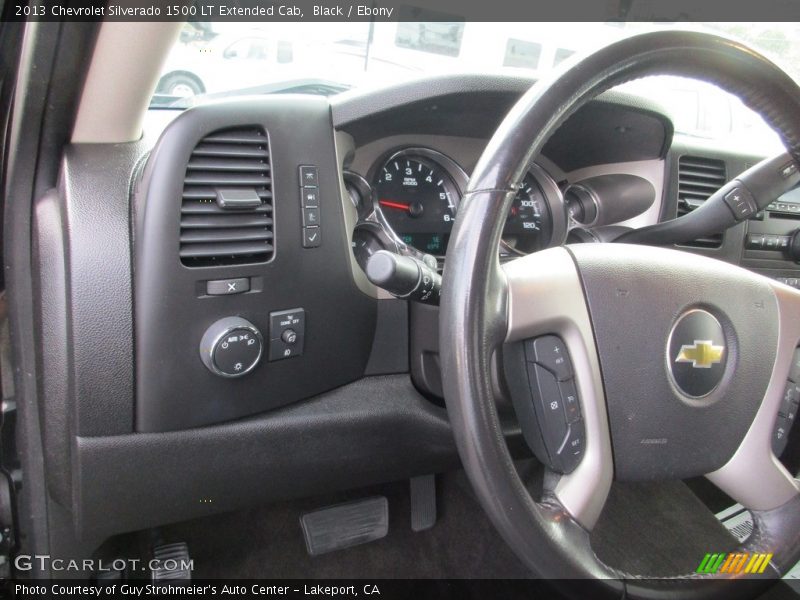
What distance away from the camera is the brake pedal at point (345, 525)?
5.30ft

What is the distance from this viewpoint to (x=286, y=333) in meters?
1.15

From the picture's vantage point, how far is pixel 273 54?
51.9 inches

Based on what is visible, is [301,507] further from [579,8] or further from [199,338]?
[579,8]

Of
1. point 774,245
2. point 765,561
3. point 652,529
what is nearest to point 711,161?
point 774,245

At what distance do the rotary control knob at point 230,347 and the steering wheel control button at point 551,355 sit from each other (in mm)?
476

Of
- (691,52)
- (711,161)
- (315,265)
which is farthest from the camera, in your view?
(711,161)

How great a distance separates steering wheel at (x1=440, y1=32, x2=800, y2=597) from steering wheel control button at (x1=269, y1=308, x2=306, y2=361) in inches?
16.4

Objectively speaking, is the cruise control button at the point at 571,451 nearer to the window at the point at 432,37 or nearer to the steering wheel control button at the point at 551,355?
the steering wheel control button at the point at 551,355

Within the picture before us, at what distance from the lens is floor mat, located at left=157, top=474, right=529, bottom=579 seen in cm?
160

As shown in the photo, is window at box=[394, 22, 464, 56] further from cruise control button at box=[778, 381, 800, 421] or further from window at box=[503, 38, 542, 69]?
cruise control button at box=[778, 381, 800, 421]

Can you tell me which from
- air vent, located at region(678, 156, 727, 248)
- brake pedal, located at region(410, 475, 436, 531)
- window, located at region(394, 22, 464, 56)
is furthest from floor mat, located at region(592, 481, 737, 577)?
window, located at region(394, 22, 464, 56)

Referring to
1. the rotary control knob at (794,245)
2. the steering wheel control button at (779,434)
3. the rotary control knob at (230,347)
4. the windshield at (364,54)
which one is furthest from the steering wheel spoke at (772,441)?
the rotary control knob at (794,245)

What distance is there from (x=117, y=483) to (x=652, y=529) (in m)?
1.31

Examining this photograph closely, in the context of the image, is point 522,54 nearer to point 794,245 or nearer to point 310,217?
point 310,217
